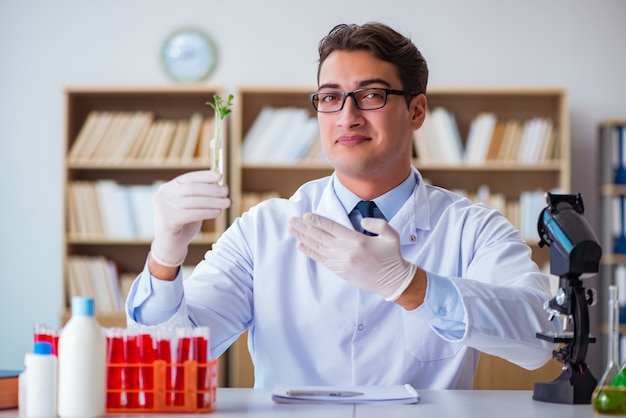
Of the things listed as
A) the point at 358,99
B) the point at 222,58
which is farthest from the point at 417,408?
the point at 222,58

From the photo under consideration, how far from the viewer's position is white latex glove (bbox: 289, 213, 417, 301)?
147cm

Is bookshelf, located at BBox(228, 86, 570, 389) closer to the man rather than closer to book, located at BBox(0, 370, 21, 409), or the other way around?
the man

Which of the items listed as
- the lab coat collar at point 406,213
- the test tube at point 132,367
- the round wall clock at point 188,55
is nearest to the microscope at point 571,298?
the lab coat collar at point 406,213

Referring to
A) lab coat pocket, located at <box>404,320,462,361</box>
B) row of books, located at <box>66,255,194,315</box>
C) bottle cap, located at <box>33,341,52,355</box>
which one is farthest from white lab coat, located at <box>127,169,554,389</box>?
row of books, located at <box>66,255,194,315</box>

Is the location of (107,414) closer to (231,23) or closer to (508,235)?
(508,235)

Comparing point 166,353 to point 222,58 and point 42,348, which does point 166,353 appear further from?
point 222,58

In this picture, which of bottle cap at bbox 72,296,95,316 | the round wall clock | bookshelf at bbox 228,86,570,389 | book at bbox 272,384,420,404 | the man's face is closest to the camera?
bottle cap at bbox 72,296,95,316

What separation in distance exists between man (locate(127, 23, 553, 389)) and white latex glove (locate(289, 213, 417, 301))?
8.6 inches

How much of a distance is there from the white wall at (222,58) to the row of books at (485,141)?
346 millimetres

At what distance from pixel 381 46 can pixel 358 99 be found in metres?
0.14

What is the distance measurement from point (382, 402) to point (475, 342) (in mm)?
264

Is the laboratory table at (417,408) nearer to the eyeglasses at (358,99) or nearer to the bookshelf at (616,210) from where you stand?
the eyeglasses at (358,99)

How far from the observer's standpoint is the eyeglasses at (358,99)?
6.48ft

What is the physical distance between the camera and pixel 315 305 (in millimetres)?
1942
